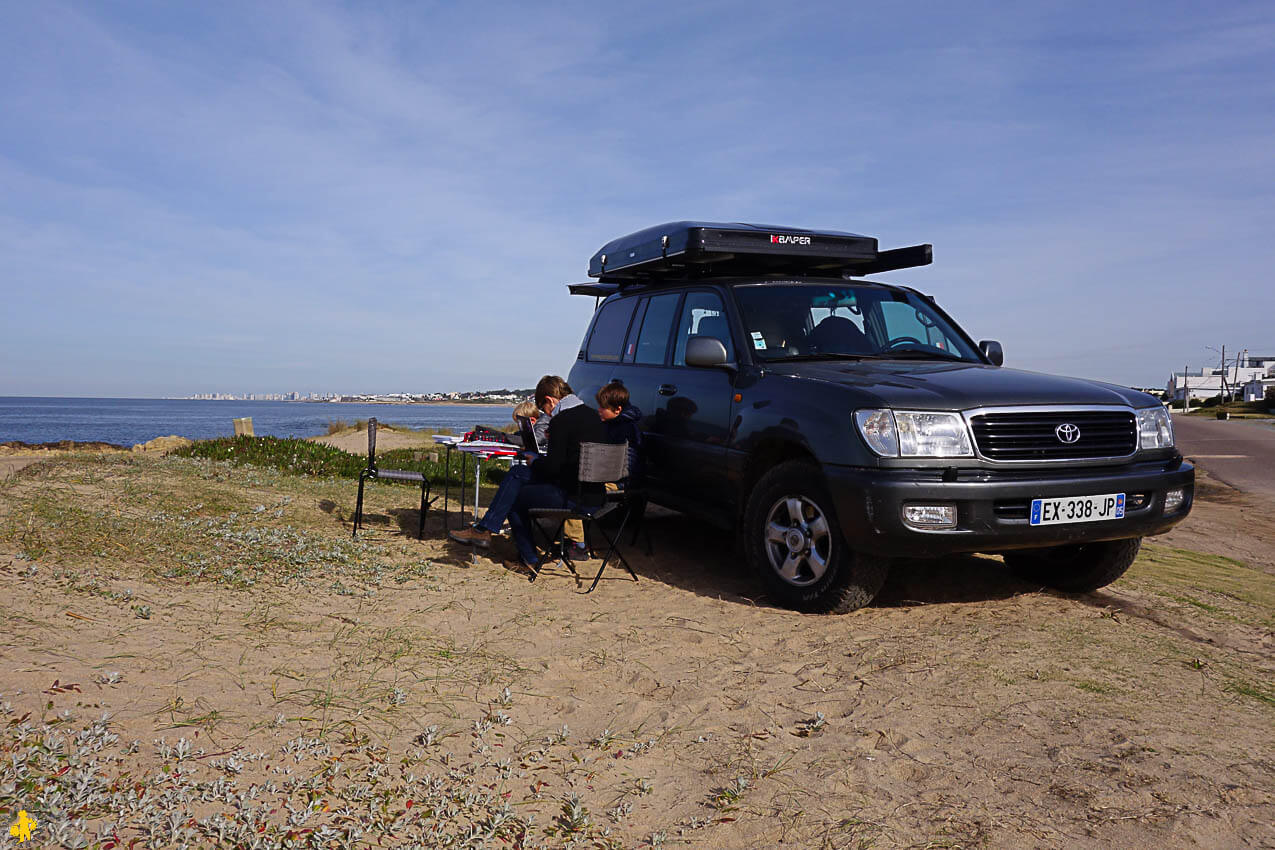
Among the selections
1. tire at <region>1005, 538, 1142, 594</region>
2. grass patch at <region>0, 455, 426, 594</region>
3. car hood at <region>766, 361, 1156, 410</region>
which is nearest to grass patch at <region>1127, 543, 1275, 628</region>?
tire at <region>1005, 538, 1142, 594</region>

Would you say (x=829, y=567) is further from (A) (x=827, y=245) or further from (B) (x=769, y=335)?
(A) (x=827, y=245)

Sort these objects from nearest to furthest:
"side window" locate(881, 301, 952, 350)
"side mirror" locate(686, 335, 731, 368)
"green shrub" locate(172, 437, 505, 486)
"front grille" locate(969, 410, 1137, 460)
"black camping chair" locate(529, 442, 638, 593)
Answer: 1. "front grille" locate(969, 410, 1137, 460)
2. "side mirror" locate(686, 335, 731, 368)
3. "black camping chair" locate(529, 442, 638, 593)
4. "side window" locate(881, 301, 952, 350)
5. "green shrub" locate(172, 437, 505, 486)

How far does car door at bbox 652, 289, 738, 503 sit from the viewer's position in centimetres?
622

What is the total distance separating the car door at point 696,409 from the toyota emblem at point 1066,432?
2.03 meters

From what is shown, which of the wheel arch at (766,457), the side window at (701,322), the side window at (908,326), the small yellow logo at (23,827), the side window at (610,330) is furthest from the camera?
the side window at (610,330)

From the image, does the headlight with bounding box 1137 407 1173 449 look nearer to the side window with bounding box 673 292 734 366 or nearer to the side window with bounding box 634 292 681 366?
the side window with bounding box 673 292 734 366

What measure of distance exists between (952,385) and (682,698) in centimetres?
238

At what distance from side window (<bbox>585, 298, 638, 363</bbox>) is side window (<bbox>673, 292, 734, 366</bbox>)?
101cm

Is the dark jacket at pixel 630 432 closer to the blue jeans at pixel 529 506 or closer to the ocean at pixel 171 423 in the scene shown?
the blue jeans at pixel 529 506

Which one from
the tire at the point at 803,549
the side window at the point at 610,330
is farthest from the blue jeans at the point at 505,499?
the tire at the point at 803,549

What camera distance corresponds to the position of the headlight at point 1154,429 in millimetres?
5293

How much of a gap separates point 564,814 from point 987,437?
308 cm

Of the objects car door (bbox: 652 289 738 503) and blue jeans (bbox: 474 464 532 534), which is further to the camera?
blue jeans (bbox: 474 464 532 534)

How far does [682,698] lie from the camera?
4.11 metres
